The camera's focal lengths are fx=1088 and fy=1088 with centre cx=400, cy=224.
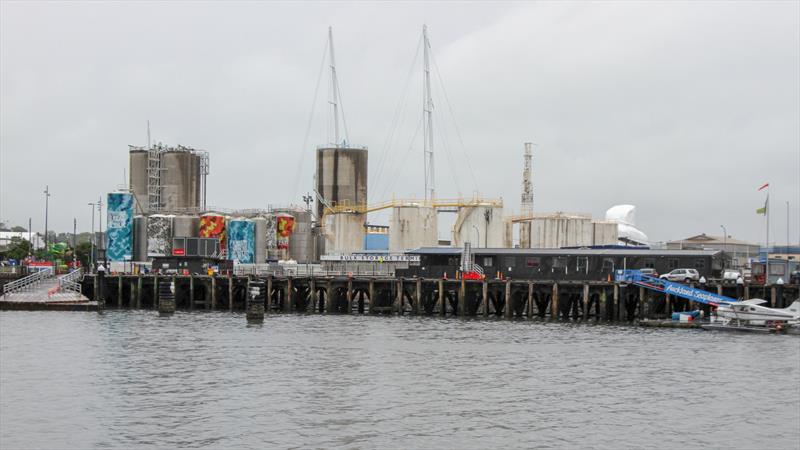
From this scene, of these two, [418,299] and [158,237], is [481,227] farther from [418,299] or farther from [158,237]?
[418,299]

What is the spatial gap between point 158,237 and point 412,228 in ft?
102

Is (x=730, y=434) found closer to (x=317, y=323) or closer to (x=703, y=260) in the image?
(x=317, y=323)

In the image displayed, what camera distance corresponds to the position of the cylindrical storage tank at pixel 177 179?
14738 centimetres

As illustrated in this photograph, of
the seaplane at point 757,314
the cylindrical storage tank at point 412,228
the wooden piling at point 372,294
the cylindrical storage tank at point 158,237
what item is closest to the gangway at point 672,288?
the seaplane at point 757,314

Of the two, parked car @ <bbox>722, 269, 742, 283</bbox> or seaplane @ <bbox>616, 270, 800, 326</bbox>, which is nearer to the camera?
seaplane @ <bbox>616, 270, 800, 326</bbox>

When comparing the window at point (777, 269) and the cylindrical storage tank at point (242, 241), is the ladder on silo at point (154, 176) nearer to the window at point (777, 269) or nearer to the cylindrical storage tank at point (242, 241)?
the cylindrical storage tank at point (242, 241)

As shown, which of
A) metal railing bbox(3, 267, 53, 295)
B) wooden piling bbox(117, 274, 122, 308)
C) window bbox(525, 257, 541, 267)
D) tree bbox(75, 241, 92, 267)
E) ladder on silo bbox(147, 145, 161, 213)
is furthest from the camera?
tree bbox(75, 241, 92, 267)

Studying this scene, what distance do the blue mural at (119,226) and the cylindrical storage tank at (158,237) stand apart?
337cm

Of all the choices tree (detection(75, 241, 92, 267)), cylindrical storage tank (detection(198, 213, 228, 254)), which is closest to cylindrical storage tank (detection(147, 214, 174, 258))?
cylindrical storage tank (detection(198, 213, 228, 254))

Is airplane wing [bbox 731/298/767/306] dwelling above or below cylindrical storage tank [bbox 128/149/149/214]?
below

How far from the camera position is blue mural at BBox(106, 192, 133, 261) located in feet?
420

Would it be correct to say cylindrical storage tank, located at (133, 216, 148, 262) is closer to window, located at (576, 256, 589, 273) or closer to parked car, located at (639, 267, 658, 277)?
window, located at (576, 256, 589, 273)

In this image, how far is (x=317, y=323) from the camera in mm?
80125

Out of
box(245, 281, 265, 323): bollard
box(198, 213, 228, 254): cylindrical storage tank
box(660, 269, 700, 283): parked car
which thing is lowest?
box(245, 281, 265, 323): bollard
